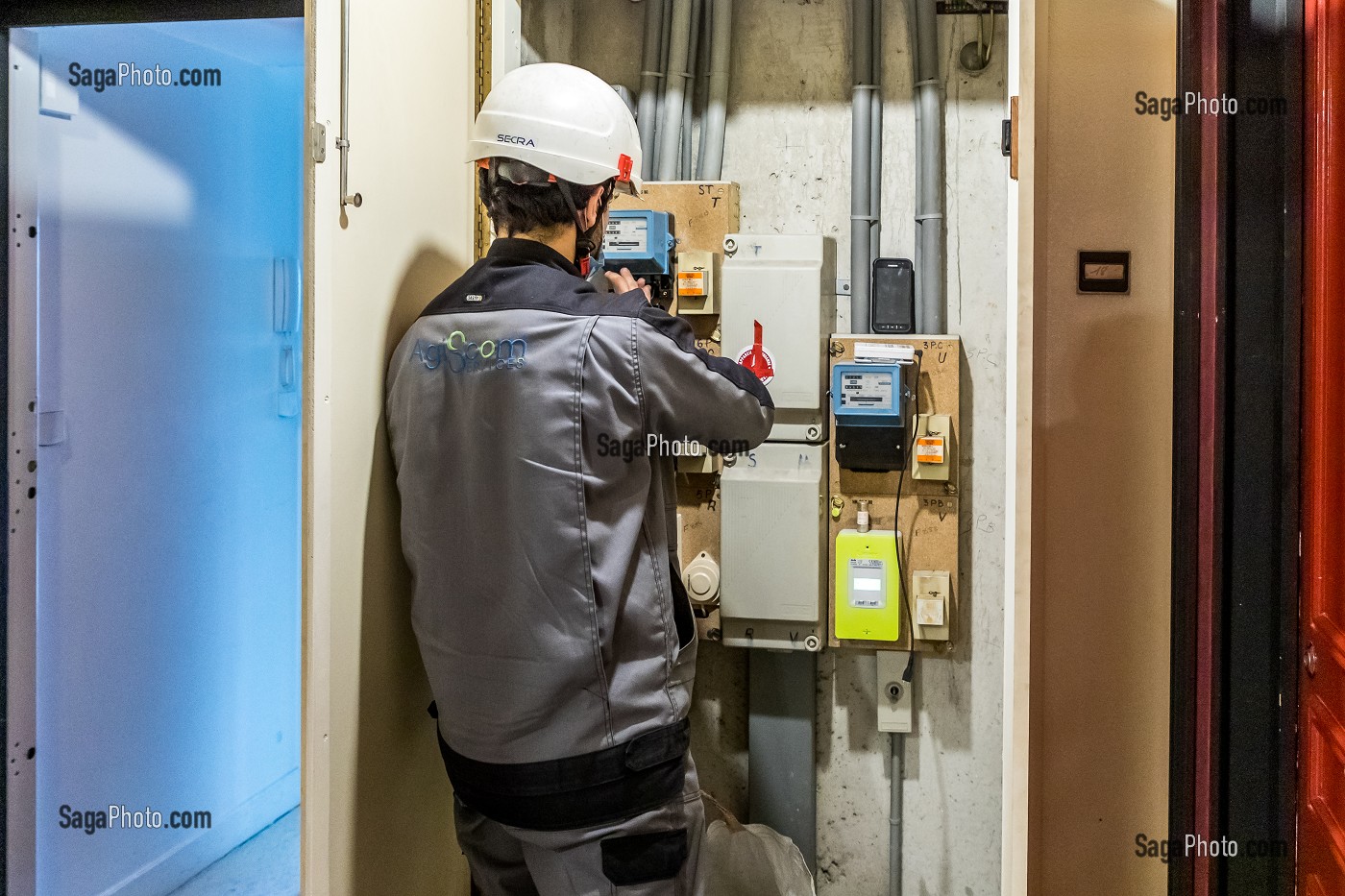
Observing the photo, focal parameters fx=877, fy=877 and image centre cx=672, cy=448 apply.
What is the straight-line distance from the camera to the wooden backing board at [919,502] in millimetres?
2115

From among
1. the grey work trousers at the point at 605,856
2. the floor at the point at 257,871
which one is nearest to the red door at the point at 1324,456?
the grey work trousers at the point at 605,856

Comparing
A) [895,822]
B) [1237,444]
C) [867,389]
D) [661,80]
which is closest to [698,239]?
[661,80]

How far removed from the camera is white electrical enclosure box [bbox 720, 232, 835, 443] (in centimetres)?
208

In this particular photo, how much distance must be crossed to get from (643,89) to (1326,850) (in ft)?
6.82

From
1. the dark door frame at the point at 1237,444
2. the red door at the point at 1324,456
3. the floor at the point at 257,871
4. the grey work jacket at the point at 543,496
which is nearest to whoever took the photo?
the red door at the point at 1324,456

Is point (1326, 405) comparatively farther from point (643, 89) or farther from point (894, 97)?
point (643, 89)

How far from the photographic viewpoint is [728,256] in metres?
2.14

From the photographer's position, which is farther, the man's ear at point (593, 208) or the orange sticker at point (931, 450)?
the orange sticker at point (931, 450)

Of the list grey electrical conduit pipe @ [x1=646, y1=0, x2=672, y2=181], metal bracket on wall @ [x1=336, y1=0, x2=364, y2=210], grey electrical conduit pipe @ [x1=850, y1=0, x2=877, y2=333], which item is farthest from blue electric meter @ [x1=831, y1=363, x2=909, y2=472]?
metal bracket on wall @ [x1=336, y1=0, x2=364, y2=210]

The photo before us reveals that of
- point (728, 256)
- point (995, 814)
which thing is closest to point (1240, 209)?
point (728, 256)

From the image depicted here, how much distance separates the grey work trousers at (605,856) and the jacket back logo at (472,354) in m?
0.69

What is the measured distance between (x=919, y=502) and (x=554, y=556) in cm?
117

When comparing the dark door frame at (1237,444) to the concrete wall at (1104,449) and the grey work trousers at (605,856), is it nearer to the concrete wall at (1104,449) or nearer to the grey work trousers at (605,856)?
the concrete wall at (1104,449)

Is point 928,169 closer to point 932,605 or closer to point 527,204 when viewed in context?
point 932,605
